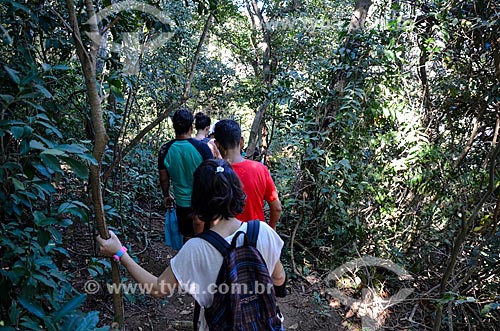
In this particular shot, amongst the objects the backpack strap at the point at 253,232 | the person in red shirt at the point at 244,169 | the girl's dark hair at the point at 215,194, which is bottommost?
the backpack strap at the point at 253,232

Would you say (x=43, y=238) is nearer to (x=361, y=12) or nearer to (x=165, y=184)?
(x=165, y=184)

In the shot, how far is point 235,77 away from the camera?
7617 mm

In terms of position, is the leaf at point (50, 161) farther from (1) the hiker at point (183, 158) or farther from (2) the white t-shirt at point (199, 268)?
(1) the hiker at point (183, 158)

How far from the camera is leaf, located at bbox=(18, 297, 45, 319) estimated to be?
4.36 feet

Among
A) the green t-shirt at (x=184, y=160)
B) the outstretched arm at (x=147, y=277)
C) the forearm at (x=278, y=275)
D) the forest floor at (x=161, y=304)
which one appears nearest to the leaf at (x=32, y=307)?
the outstretched arm at (x=147, y=277)

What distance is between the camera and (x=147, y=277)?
168cm

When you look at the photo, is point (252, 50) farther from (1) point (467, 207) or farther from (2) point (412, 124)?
(1) point (467, 207)

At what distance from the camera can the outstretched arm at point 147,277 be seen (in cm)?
159

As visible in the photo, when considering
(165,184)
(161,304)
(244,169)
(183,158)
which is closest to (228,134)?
(244,169)

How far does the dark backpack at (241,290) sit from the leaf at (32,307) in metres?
0.58

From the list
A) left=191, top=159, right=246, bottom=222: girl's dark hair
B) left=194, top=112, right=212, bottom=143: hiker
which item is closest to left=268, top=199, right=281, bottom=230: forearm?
left=194, top=112, right=212, bottom=143: hiker

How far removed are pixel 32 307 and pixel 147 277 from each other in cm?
45

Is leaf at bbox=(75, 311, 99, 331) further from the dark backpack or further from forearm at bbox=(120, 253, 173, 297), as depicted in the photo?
the dark backpack

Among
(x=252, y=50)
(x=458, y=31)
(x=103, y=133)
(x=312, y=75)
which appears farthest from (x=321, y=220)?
(x=252, y=50)
